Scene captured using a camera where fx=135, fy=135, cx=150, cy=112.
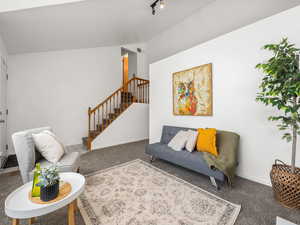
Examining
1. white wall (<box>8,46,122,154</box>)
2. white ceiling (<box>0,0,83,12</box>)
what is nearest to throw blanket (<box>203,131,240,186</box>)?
white ceiling (<box>0,0,83,12</box>)

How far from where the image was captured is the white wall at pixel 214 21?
2674 mm

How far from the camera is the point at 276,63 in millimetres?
1527

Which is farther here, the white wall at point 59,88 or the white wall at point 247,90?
the white wall at point 59,88

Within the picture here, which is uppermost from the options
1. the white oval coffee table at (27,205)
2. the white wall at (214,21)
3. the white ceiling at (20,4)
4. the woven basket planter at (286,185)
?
the white wall at (214,21)

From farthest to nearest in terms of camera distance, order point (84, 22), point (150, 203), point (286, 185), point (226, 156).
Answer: point (84, 22) < point (226, 156) < point (150, 203) < point (286, 185)

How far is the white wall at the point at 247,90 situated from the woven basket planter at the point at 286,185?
45 centimetres

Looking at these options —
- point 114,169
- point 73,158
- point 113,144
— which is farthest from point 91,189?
point 113,144

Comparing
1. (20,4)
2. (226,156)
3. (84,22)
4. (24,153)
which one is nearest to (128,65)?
(84,22)

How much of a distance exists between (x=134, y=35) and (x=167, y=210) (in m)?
4.82

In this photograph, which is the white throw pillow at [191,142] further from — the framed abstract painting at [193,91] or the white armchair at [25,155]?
the white armchair at [25,155]

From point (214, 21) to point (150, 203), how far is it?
4146 mm

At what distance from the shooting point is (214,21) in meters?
3.40

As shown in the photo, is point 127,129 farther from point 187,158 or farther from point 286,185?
point 286,185

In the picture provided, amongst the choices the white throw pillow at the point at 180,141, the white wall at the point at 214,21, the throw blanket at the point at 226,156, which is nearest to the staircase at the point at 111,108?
the white wall at the point at 214,21
